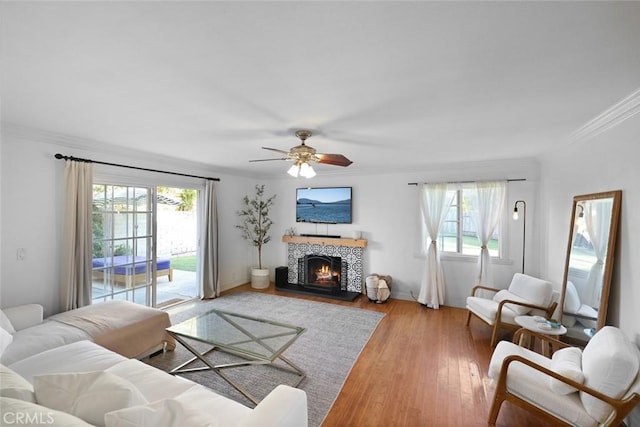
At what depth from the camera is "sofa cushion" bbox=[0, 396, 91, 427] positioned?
1.00m

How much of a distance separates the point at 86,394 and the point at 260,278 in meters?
4.37

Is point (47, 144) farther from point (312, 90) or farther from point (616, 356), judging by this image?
point (616, 356)

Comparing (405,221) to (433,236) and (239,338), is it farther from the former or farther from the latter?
(239,338)

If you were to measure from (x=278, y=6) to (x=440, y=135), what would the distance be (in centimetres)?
228

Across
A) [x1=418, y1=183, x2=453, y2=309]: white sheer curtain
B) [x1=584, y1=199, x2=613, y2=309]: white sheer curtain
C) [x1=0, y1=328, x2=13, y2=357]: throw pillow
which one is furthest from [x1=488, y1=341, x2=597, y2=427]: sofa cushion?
[x1=0, y1=328, x2=13, y2=357]: throw pillow

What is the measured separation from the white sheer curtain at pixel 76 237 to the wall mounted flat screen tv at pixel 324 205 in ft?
11.3

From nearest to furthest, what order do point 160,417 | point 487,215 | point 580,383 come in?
point 160,417 → point 580,383 → point 487,215

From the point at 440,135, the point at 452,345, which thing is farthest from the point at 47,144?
the point at 452,345

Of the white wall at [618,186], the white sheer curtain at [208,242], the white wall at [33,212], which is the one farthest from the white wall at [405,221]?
the white wall at [33,212]

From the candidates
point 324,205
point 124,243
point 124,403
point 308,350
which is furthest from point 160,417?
point 324,205

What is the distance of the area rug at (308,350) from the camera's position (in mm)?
2400

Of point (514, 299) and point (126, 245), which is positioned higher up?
point (126, 245)

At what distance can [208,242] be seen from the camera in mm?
4887

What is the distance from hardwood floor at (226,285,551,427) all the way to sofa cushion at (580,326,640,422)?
0.53 metres
